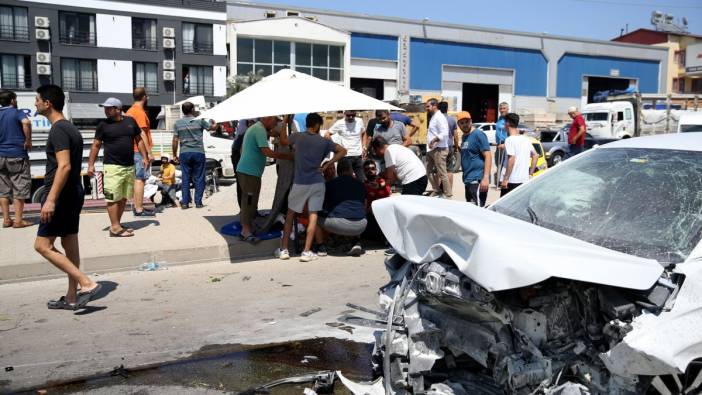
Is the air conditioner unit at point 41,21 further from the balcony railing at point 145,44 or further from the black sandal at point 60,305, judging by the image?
the black sandal at point 60,305

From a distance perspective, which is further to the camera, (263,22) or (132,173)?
(263,22)

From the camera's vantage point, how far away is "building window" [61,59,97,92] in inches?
1813

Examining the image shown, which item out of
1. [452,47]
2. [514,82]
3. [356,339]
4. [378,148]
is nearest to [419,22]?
[452,47]

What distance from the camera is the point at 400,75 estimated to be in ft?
162

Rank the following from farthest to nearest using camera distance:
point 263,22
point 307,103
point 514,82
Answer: point 514,82 → point 263,22 → point 307,103

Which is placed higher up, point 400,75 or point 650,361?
point 400,75


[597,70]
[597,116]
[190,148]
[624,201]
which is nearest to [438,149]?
[190,148]

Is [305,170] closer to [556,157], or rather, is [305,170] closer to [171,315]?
[171,315]

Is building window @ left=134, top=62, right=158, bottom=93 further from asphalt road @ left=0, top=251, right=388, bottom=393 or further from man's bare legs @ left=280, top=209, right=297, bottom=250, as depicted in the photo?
asphalt road @ left=0, top=251, right=388, bottom=393

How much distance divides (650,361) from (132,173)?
7.47 metres

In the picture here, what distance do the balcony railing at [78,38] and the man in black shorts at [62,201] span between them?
45.1 m

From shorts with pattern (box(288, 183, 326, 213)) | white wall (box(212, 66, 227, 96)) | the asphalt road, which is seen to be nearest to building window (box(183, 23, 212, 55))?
white wall (box(212, 66, 227, 96))

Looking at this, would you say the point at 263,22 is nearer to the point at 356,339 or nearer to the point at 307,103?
the point at 307,103

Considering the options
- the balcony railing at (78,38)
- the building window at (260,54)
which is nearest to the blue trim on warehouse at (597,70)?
the building window at (260,54)
